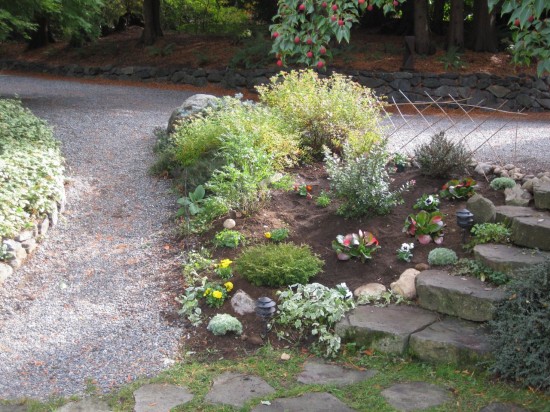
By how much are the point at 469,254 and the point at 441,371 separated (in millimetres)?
1387

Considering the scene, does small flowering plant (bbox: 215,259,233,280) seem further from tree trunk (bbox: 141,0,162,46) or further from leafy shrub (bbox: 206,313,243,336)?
tree trunk (bbox: 141,0,162,46)

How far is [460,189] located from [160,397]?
11.9ft

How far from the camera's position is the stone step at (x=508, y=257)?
15.5ft

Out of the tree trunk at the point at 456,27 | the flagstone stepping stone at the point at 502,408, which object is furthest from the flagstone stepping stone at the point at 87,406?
the tree trunk at the point at 456,27

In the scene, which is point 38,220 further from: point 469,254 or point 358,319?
point 469,254

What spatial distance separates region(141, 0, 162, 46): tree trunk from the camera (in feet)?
64.7

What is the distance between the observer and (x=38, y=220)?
6.36m

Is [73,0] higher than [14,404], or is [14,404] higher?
[73,0]

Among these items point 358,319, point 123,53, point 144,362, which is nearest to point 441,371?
point 358,319

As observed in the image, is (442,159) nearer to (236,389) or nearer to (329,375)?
(329,375)

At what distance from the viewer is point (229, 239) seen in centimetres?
580

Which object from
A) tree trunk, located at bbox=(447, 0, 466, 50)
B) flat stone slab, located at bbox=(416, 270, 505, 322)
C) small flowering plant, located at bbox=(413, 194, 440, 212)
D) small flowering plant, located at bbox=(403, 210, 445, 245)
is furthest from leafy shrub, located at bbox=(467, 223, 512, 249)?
tree trunk, located at bbox=(447, 0, 466, 50)

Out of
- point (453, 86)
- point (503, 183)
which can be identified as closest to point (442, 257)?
point (503, 183)

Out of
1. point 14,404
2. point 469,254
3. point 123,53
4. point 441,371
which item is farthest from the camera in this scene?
point 123,53
